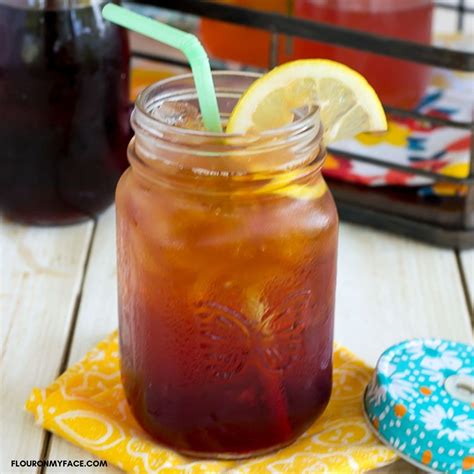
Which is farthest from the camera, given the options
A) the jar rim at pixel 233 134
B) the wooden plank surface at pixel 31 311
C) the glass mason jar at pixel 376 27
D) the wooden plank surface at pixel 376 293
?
the glass mason jar at pixel 376 27

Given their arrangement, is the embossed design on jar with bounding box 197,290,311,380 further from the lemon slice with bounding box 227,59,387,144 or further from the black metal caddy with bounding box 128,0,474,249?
the black metal caddy with bounding box 128,0,474,249

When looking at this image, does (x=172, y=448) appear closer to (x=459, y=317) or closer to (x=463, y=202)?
(x=459, y=317)

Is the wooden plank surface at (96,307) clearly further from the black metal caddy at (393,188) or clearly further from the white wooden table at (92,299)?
the black metal caddy at (393,188)

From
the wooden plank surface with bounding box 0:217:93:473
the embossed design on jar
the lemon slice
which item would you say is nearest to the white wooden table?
the wooden plank surface with bounding box 0:217:93:473

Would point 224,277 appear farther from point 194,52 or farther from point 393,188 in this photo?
point 393,188

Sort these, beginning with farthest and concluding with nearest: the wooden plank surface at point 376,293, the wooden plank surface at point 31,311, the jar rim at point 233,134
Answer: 1. the wooden plank surface at point 376,293
2. the wooden plank surface at point 31,311
3. the jar rim at point 233,134

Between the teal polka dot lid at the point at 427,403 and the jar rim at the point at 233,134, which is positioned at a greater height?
the jar rim at the point at 233,134

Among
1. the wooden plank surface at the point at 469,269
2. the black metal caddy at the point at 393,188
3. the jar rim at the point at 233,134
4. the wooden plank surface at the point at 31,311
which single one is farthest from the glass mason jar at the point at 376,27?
the jar rim at the point at 233,134
